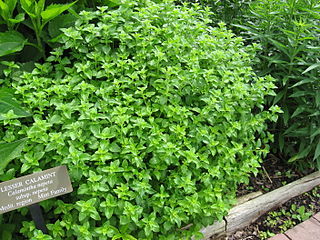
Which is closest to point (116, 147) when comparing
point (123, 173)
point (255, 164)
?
point (123, 173)

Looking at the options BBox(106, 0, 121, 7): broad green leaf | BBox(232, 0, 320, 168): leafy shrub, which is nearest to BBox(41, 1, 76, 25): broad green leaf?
BBox(106, 0, 121, 7): broad green leaf

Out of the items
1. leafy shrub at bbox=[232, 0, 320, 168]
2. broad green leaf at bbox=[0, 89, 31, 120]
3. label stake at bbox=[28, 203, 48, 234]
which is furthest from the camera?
leafy shrub at bbox=[232, 0, 320, 168]

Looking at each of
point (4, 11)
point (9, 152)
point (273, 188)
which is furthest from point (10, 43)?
point (273, 188)

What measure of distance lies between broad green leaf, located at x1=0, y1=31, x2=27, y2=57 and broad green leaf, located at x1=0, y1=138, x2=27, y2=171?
2.74 feet

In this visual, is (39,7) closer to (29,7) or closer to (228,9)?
(29,7)

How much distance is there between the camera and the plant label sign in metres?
1.50

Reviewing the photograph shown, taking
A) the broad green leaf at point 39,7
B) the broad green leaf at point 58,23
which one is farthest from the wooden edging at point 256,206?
the broad green leaf at point 39,7

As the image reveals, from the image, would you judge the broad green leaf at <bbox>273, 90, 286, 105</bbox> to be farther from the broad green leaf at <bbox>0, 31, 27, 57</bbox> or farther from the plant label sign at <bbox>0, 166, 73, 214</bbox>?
the broad green leaf at <bbox>0, 31, 27, 57</bbox>

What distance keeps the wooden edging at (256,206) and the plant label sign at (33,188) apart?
1123 millimetres

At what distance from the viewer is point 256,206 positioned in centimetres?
260

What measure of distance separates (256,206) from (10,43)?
2199 mm

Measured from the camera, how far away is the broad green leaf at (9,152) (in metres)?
1.59

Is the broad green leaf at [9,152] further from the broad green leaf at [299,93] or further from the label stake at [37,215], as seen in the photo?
the broad green leaf at [299,93]

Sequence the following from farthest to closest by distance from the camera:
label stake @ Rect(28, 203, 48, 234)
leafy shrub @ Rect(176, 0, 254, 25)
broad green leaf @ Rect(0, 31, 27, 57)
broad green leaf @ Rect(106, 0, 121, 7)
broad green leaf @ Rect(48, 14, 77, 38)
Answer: leafy shrub @ Rect(176, 0, 254, 25), broad green leaf @ Rect(106, 0, 121, 7), broad green leaf @ Rect(48, 14, 77, 38), broad green leaf @ Rect(0, 31, 27, 57), label stake @ Rect(28, 203, 48, 234)
